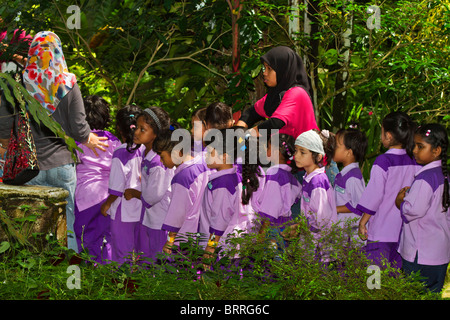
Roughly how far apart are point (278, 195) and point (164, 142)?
1.01 meters

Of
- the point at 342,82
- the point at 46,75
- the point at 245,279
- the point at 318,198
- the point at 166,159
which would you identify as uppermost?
the point at 342,82

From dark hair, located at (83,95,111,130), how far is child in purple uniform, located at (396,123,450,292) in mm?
2861

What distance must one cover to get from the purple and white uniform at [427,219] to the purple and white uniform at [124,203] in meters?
2.30

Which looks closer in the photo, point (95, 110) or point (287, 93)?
point (287, 93)

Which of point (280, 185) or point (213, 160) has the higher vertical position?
point (213, 160)

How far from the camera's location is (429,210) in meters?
4.30

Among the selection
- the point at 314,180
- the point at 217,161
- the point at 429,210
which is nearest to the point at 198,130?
the point at 217,161

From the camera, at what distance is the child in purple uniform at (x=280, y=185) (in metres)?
4.62

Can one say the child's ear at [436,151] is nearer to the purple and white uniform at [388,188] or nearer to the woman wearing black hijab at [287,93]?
the purple and white uniform at [388,188]

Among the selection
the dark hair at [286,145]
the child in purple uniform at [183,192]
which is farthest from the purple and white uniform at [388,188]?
the child in purple uniform at [183,192]

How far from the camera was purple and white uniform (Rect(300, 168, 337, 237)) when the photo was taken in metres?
4.52

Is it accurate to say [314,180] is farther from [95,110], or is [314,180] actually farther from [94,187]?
[95,110]

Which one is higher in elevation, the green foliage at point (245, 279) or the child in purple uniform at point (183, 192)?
the child in purple uniform at point (183, 192)
